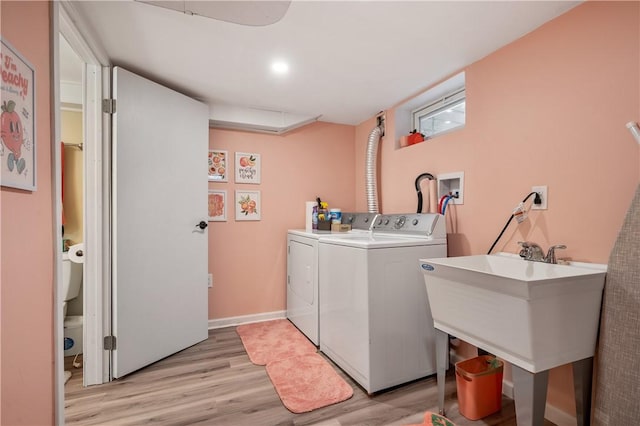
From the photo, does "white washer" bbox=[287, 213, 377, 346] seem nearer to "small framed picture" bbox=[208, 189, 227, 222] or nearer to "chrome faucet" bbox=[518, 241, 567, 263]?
"small framed picture" bbox=[208, 189, 227, 222]

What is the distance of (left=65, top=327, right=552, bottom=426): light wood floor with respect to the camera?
1516 millimetres

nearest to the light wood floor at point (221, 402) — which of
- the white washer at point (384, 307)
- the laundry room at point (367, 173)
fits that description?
the laundry room at point (367, 173)

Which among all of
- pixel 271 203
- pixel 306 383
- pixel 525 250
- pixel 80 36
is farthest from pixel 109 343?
pixel 525 250

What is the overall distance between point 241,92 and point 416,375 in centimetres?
249

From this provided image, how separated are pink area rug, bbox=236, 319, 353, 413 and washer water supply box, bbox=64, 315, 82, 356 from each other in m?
1.22

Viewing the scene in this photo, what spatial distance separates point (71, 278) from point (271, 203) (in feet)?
5.76

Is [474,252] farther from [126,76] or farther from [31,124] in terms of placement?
[126,76]

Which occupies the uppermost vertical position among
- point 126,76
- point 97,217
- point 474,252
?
point 126,76

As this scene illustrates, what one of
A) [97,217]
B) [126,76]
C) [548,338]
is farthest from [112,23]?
[548,338]

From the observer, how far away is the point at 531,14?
145 centimetres

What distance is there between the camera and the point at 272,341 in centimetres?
244

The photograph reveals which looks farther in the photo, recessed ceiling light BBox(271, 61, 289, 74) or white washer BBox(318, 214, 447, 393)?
recessed ceiling light BBox(271, 61, 289, 74)

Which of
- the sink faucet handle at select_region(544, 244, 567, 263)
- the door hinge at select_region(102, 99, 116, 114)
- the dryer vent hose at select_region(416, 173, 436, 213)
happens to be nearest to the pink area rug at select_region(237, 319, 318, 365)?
the dryer vent hose at select_region(416, 173, 436, 213)

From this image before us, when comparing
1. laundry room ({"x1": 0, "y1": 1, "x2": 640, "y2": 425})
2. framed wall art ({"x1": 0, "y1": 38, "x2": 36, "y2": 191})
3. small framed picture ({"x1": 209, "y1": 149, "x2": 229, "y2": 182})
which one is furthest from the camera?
small framed picture ({"x1": 209, "y1": 149, "x2": 229, "y2": 182})
